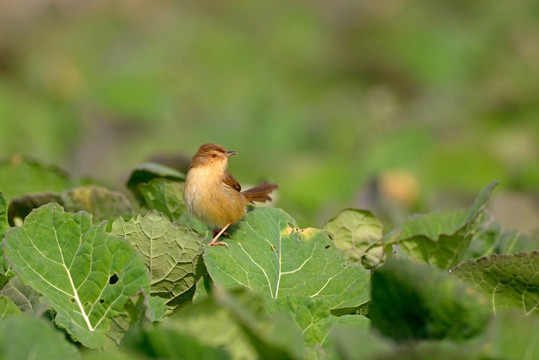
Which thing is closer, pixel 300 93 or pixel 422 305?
pixel 422 305

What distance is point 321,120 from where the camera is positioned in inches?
320

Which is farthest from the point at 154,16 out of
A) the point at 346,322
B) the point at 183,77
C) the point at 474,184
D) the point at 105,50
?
the point at 346,322

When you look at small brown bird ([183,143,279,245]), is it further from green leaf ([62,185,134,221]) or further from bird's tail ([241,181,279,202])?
green leaf ([62,185,134,221])

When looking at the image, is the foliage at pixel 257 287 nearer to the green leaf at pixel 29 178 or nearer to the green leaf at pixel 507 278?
the green leaf at pixel 507 278

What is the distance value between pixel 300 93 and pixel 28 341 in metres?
8.98

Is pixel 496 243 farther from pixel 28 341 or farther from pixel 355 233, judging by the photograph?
pixel 28 341

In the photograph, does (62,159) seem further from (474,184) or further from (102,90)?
(474,184)

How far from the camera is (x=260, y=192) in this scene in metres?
3.13

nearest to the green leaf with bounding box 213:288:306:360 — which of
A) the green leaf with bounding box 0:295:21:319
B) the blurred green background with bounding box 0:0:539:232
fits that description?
the green leaf with bounding box 0:295:21:319

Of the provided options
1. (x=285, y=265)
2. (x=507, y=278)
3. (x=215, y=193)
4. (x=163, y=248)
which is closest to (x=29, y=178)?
(x=215, y=193)

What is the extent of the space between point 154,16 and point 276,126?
255 inches

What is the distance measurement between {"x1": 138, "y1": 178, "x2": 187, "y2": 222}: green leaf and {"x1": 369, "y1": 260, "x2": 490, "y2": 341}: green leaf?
1.16 meters

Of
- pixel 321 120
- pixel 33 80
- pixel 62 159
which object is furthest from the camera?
pixel 33 80

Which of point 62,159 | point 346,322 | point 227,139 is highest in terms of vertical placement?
point 346,322
